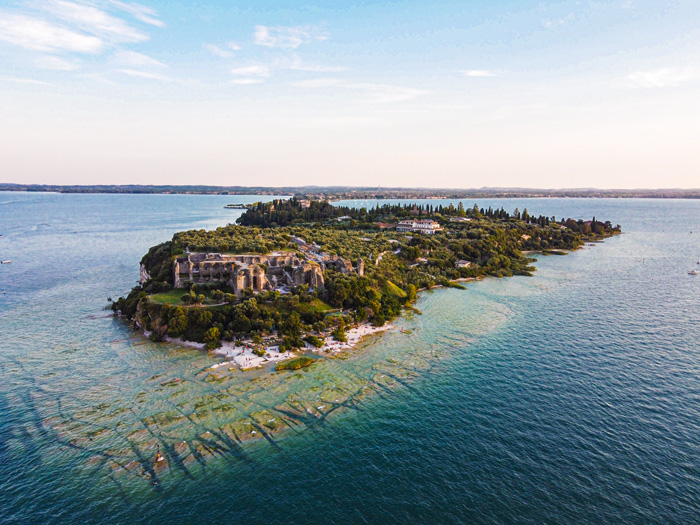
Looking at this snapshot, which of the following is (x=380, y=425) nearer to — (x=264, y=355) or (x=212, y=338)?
(x=264, y=355)

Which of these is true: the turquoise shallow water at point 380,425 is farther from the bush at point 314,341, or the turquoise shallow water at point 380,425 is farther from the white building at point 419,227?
the white building at point 419,227

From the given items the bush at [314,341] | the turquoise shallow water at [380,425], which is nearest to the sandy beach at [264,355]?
the bush at [314,341]

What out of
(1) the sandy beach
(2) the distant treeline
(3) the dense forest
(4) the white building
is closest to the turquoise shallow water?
(1) the sandy beach

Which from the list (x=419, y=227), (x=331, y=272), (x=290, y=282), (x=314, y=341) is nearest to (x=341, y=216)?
(x=419, y=227)

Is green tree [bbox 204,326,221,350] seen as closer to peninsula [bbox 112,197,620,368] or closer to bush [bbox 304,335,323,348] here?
peninsula [bbox 112,197,620,368]

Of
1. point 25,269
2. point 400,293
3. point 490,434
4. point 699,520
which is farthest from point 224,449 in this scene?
point 25,269

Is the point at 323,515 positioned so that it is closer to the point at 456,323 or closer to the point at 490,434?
the point at 490,434
